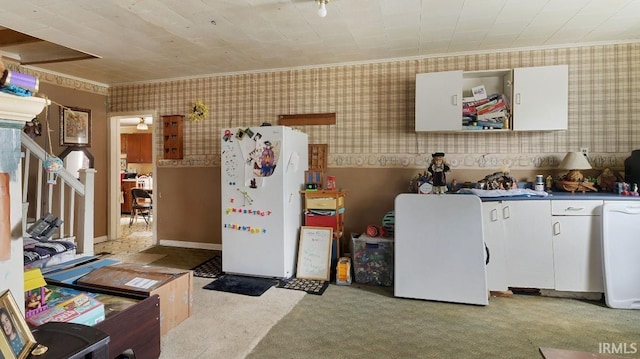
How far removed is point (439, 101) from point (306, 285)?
7.59 ft

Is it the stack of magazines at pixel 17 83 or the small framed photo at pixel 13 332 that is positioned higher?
the stack of magazines at pixel 17 83

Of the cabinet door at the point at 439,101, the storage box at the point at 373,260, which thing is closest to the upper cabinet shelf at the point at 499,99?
the cabinet door at the point at 439,101

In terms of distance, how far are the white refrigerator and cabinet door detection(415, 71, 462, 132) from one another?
137 cm

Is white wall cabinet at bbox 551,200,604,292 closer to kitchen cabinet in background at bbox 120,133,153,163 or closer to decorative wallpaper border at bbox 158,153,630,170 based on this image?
decorative wallpaper border at bbox 158,153,630,170

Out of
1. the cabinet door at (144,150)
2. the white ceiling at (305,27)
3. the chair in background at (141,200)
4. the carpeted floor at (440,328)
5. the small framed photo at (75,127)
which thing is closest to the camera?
the carpeted floor at (440,328)

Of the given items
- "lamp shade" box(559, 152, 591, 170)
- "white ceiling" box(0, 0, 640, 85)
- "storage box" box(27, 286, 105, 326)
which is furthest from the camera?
"lamp shade" box(559, 152, 591, 170)

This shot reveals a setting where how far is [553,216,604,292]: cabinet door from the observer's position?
9.40 ft

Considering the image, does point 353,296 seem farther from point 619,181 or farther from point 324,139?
point 619,181

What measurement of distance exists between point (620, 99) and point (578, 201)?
133 centimetres

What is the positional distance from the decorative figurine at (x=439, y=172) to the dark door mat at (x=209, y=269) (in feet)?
8.18

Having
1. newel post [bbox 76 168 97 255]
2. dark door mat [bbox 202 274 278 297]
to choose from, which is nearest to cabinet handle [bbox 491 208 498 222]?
dark door mat [bbox 202 274 278 297]

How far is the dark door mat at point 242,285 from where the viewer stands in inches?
124

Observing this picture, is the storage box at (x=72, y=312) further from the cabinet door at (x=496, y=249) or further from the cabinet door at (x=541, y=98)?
the cabinet door at (x=541, y=98)

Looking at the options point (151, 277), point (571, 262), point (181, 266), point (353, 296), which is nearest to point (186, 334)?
point (151, 277)
